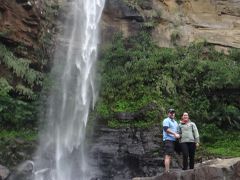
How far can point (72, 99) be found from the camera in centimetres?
1934

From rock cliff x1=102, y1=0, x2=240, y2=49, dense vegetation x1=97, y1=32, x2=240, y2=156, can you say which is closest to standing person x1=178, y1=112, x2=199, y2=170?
dense vegetation x1=97, y1=32, x2=240, y2=156

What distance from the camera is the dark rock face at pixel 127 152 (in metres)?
16.3

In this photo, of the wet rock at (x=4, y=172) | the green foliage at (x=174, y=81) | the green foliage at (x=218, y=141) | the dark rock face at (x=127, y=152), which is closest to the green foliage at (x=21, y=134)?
the wet rock at (x=4, y=172)

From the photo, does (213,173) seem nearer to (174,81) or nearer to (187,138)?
(187,138)

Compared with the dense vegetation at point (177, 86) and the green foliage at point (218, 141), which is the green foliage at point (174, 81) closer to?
the dense vegetation at point (177, 86)

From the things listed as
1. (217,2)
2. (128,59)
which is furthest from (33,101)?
(217,2)

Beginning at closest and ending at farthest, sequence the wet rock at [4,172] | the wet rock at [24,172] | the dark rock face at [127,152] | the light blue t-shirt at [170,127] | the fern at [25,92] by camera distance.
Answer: the light blue t-shirt at [170,127]
the wet rock at [4,172]
the wet rock at [24,172]
the dark rock face at [127,152]
the fern at [25,92]

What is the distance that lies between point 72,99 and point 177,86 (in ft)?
14.6

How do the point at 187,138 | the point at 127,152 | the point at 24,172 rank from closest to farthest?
the point at 187,138 → the point at 24,172 → the point at 127,152

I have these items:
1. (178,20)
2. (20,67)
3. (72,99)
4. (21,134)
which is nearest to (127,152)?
(72,99)

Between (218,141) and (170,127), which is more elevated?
(170,127)

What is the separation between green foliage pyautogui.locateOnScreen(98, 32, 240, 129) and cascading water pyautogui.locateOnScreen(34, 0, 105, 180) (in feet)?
2.79

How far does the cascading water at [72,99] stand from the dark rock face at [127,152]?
21.4 inches

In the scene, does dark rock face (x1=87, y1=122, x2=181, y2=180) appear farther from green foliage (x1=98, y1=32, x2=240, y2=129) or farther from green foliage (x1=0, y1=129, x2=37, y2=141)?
green foliage (x1=0, y1=129, x2=37, y2=141)
